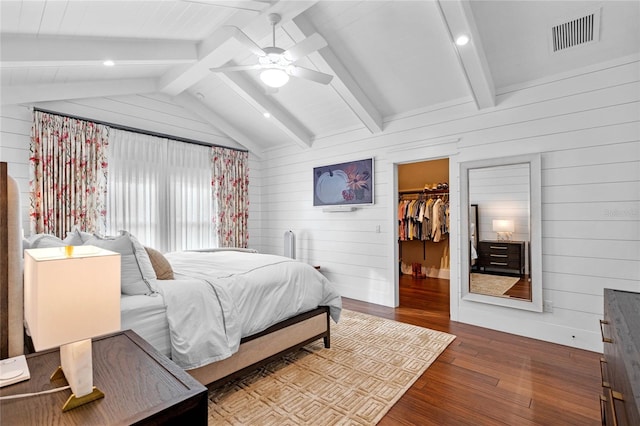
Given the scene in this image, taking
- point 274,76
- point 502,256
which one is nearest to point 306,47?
point 274,76

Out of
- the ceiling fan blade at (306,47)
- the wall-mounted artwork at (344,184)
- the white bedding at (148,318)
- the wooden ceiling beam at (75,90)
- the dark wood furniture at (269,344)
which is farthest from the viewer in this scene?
the wall-mounted artwork at (344,184)

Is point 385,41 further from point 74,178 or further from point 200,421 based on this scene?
point 74,178

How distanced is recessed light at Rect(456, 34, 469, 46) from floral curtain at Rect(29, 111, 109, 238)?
4.10 metres

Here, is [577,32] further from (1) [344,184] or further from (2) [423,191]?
(2) [423,191]

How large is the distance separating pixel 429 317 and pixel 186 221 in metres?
3.69

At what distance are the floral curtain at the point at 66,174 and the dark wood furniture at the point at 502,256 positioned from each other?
4.61 metres

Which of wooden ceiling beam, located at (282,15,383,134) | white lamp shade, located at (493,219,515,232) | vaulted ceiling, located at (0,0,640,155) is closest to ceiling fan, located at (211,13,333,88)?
vaulted ceiling, located at (0,0,640,155)

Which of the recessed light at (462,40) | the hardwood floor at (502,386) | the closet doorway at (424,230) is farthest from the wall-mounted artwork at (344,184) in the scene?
the hardwood floor at (502,386)

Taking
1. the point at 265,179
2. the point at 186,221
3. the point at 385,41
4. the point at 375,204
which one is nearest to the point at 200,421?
the point at 385,41

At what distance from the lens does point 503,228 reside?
3.42 metres

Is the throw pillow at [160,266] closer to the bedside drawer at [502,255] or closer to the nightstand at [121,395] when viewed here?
the nightstand at [121,395]

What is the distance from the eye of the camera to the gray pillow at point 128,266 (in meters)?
1.92

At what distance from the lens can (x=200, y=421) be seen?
1.03m

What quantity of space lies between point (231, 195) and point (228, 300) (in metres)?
3.40
